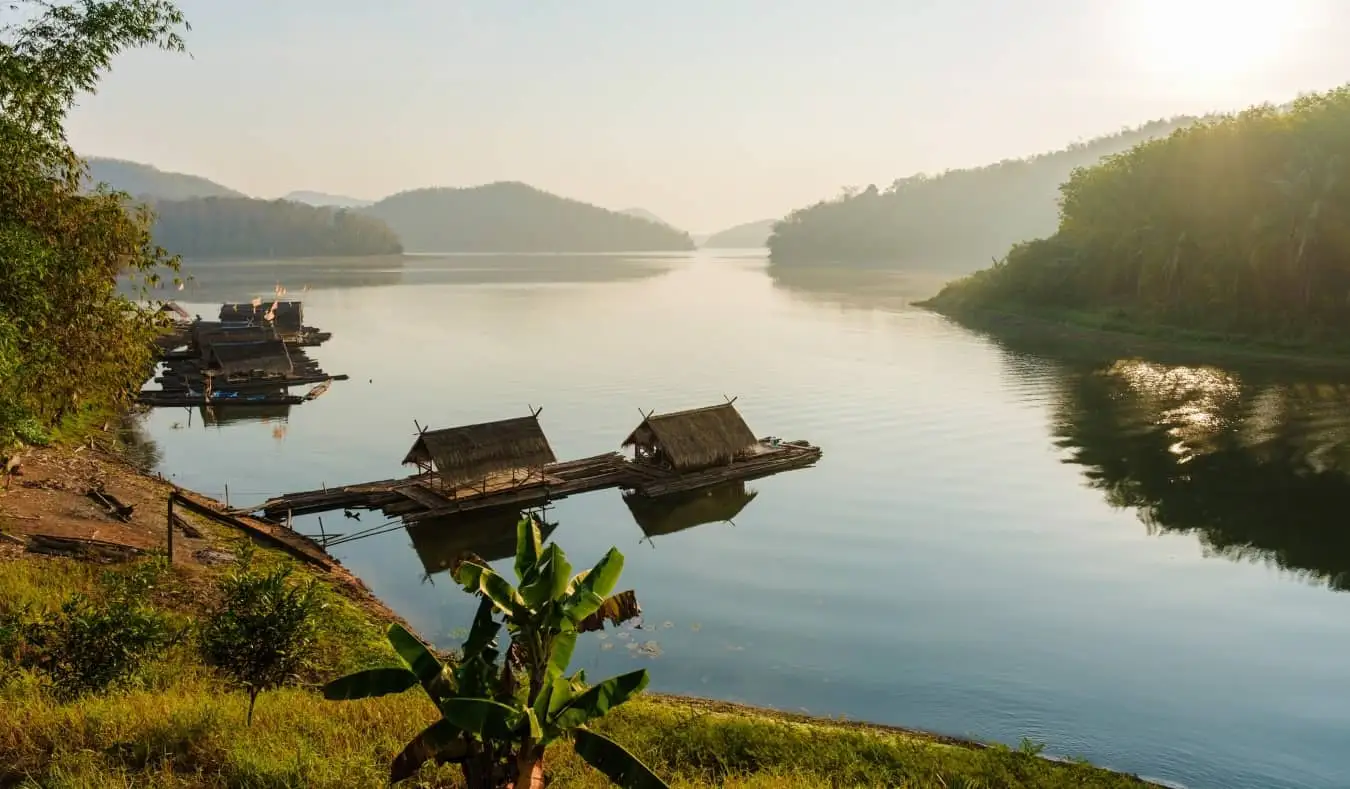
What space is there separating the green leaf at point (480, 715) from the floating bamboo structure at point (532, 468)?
21.1m

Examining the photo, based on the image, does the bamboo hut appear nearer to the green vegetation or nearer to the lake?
the lake

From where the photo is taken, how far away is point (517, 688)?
10.9 meters

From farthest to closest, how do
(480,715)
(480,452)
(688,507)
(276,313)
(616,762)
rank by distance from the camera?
1. (276,313)
2. (688,507)
3. (480,452)
4. (616,762)
5. (480,715)

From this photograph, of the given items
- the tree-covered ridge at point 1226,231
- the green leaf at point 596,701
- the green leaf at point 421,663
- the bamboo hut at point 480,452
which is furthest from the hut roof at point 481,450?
the tree-covered ridge at point 1226,231

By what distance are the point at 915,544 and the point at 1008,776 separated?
46.3ft

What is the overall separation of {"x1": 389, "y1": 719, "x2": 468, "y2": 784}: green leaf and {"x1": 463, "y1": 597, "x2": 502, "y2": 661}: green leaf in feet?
3.09

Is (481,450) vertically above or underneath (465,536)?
above

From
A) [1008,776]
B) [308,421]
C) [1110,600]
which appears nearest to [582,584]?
[1008,776]

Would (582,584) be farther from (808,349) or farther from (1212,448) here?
(808,349)

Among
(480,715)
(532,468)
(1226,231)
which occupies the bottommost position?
(532,468)

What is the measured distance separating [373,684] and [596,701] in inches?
107

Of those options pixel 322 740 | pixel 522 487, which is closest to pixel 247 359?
pixel 522 487

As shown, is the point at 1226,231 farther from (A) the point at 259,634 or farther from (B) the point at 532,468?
(A) the point at 259,634

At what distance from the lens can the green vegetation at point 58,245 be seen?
56.5 ft
